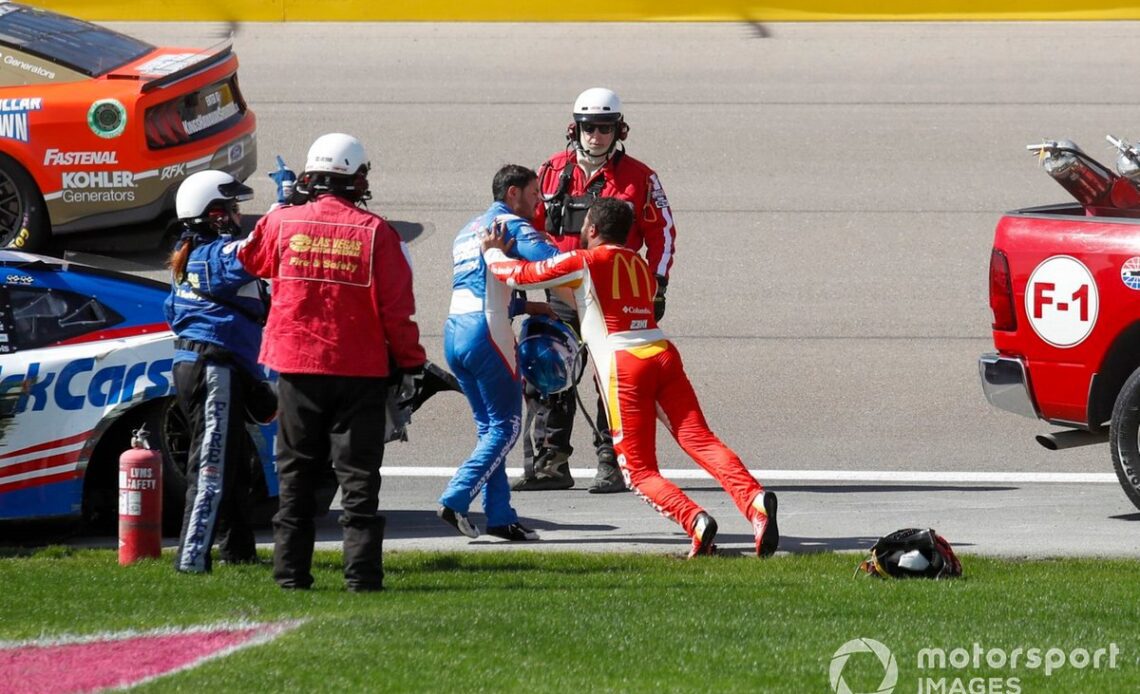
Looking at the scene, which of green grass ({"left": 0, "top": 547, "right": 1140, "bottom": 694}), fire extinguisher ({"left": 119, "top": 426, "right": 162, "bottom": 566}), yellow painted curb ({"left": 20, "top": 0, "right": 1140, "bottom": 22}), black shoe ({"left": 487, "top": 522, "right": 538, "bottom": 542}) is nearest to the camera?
green grass ({"left": 0, "top": 547, "right": 1140, "bottom": 694})

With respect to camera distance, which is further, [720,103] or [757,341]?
[720,103]

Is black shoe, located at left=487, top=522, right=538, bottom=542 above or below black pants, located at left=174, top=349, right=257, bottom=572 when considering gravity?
below

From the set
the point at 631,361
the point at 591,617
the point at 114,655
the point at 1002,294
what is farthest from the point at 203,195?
the point at 1002,294

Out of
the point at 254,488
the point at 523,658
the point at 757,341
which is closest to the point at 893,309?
the point at 757,341

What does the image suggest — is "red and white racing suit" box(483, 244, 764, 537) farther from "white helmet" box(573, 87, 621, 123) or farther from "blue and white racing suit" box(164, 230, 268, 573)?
"white helmet" box(573, 87, 621, 123)

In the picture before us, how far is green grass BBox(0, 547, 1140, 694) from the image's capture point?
6074 millimetres

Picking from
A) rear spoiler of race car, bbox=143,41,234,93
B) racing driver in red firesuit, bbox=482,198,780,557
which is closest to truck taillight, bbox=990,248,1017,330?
racing driver in red firesuit, bbox=482,198,780,557

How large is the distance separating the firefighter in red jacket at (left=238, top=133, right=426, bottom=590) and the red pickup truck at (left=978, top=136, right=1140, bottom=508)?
10.7 feet

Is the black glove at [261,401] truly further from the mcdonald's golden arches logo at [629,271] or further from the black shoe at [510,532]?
the mcdonald's golden arches logo at [629,271]

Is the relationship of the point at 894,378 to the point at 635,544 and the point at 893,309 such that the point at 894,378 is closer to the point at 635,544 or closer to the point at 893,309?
the point at 893,309

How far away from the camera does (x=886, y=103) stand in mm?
17609

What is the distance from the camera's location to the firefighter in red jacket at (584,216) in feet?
33.4

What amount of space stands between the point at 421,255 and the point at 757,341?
2.83m

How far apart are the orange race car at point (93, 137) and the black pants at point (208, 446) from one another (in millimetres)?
5380
